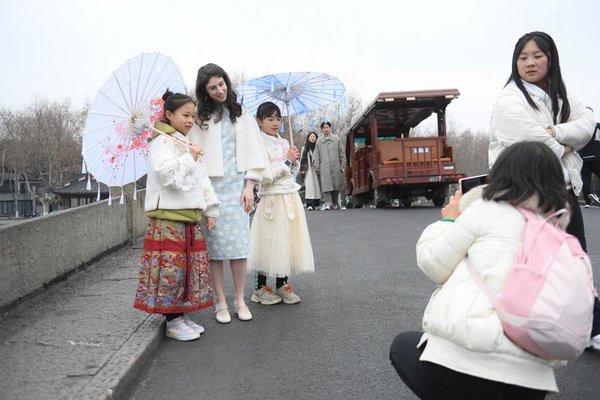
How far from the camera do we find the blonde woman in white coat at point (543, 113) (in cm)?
290

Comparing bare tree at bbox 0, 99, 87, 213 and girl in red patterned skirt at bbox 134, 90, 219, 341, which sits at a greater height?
bare tree at bbox 0, 99, 87, 213

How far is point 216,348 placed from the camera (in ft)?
11.5

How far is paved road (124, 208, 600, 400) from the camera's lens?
2822mm

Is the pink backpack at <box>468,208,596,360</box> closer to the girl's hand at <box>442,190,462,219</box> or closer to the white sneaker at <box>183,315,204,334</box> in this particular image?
the girl's hand at <box>442,190,462,219</box>

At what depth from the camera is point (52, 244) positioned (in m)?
4.73

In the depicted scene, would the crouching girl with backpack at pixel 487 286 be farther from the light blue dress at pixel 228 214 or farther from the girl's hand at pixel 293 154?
the girl's hand at pixel 293 154

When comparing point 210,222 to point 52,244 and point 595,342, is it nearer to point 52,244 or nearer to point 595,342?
point 52,244

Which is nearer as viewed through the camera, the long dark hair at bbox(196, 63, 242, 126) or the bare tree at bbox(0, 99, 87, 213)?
the long dark hair at bbox(196, 63, 242, 126)

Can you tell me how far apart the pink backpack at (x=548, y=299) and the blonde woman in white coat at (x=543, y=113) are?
52.5 inches

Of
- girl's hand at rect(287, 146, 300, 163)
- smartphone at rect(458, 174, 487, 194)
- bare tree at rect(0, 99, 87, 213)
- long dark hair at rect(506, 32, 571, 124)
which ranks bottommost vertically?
smartphone at rect(458, 174, 487, 194)

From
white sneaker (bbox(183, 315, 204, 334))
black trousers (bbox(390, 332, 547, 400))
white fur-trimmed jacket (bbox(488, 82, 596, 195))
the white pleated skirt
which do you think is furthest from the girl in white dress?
black trousers (bbox(390, 332, 547, 400))

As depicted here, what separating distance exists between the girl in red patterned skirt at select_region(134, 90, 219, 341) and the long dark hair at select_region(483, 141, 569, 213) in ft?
7.26

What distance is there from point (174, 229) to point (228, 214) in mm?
599

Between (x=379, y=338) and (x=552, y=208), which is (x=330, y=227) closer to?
(x=379, y=338)
